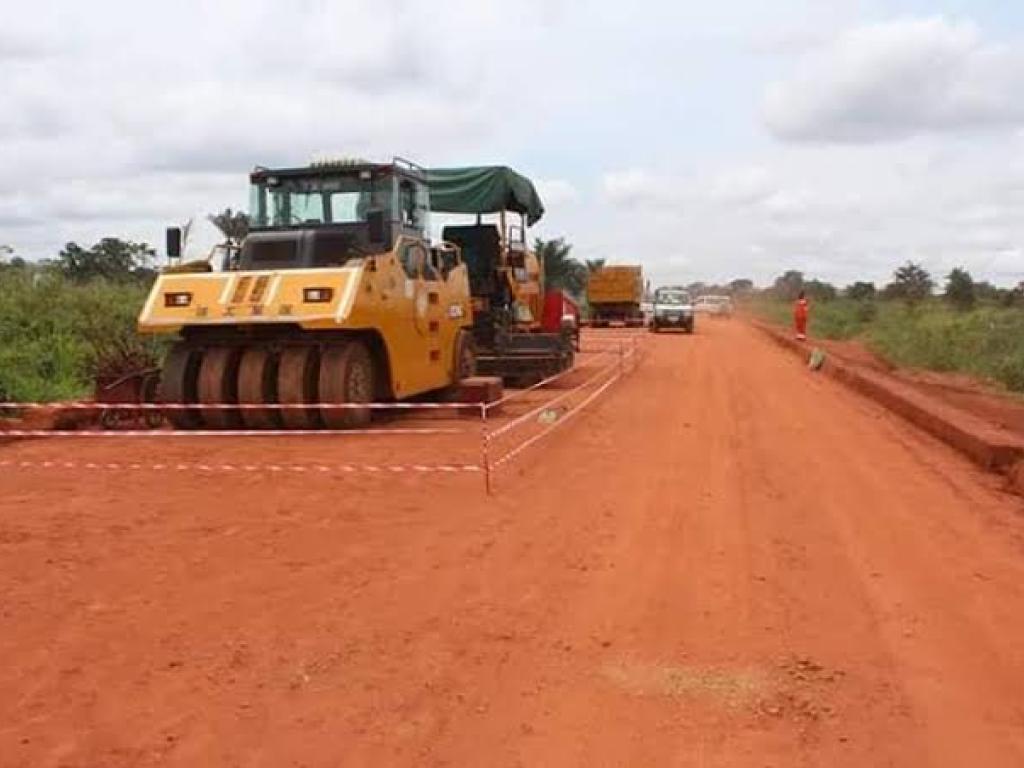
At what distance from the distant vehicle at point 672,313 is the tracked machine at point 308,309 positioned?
3420cm

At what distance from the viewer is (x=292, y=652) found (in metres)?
5.72

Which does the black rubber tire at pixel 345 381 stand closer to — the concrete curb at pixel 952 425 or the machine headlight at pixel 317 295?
the machine headlight at pixel 317 295

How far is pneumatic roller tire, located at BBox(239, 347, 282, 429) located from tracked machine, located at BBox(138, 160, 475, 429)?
0.01m

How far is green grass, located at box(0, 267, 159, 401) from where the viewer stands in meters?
17.5

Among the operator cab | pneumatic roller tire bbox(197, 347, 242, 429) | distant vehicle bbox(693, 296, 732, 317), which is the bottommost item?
distant vehicle bbox(693, 296, 732, 317)

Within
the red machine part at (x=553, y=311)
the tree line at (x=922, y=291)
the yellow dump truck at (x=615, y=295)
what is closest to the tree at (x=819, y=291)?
the tree line at (x=922, y=291)

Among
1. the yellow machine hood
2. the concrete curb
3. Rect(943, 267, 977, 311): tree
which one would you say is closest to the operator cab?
the yellow machine hood

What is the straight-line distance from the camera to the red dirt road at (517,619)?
4.72m

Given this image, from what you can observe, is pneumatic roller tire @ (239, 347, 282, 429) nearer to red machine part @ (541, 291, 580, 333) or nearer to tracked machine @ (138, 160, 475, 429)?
tracked machine @ (138, 160, 475, 429)

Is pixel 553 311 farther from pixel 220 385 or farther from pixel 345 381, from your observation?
pixel 220 385

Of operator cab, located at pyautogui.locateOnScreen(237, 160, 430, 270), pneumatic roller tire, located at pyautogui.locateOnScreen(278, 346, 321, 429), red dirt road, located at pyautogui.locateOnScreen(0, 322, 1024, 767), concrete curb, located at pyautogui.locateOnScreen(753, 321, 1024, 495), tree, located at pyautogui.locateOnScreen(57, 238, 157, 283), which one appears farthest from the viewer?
tree, located at pyautogui.locateOnScreen(57, 238, 157, 283)

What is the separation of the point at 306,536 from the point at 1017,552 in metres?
4.81

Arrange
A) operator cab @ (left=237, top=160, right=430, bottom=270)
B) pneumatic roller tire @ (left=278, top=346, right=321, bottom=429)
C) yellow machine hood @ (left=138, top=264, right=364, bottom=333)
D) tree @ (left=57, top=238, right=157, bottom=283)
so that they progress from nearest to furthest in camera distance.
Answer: yellow machine hood @ (left=138, top=264, right=364, bottom=333) < pneumatic roller tire @ (left=278, top=346, right=321, bottom=429) < operator cab @ (left=237, top=160, right=430, bottom=270) < tree @ (left=57, top=238, right=157, bottom=283)

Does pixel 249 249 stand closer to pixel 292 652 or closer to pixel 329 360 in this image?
pixel 329 360
